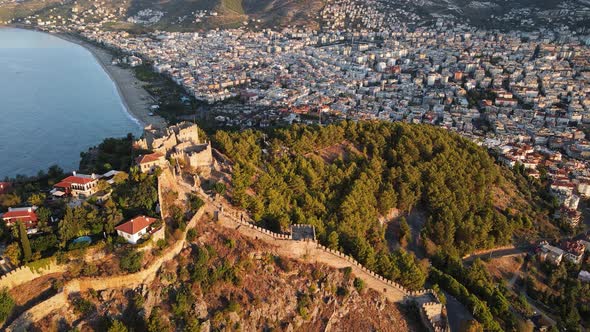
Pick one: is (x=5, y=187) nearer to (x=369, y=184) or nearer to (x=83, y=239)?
(x=83, y=239)

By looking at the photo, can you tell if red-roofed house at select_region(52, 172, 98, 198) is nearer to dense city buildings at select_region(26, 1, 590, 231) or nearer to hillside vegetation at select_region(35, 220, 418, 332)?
hillside vegetation at select_region(35, 220, 418, 332)

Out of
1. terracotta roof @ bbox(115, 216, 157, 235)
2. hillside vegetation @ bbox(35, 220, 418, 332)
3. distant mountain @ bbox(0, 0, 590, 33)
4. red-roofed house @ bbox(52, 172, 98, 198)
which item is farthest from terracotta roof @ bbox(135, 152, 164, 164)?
distant mountain @ bbox(0, 0, 590, 33)

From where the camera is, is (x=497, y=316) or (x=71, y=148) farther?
(x=71, y=148)

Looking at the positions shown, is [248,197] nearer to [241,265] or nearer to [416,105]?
[241,265]

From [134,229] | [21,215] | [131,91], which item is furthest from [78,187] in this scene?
[131,91]

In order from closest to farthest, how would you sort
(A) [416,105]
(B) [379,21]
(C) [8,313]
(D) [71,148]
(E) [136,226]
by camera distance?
(C) [8,313] → (E) [136,226] → (D) [71,148] → (A) [416,105] → (B) [379,21]

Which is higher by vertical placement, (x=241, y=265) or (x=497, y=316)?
(x=241, y=265)

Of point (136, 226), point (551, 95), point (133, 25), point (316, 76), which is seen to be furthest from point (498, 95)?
point (133, 25)

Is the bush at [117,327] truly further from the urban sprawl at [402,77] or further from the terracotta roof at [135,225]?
the urban sprawl at [402,77]
